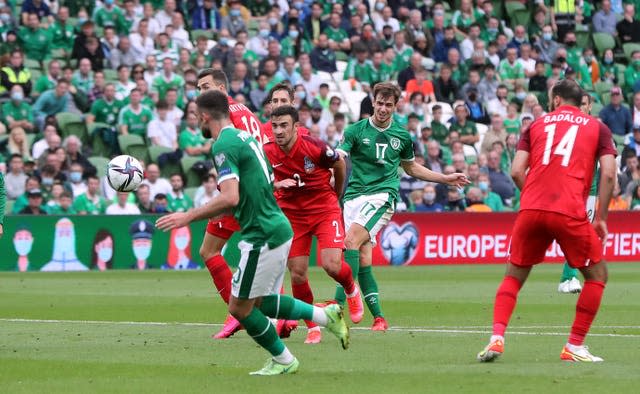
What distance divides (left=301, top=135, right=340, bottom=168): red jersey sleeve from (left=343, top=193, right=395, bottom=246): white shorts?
1593 mm

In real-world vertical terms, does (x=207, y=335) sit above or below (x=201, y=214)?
below

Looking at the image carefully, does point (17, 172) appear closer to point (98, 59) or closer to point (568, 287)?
point (98, 59)

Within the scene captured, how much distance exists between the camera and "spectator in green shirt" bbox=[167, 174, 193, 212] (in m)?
24.8

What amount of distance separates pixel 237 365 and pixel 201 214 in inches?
65.0

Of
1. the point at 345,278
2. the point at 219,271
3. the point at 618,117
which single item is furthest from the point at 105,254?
the point at 618,117

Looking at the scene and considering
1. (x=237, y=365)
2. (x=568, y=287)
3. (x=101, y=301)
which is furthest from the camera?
(x=568, y=287)

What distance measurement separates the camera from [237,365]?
10.1 metres

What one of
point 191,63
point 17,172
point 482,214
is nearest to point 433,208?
point 482,214

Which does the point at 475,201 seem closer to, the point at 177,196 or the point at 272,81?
the point at 272,81

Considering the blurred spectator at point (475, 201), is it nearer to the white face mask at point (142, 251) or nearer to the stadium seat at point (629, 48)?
the white face mask at point (142, 251)

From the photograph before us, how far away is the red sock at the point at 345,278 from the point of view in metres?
12.6

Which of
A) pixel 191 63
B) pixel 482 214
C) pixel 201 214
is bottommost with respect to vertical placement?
pixel 482 214

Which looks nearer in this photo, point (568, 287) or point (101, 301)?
point (101, 301)

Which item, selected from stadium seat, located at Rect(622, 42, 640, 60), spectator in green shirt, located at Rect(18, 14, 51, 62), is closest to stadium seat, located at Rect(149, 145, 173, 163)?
spectator in green shirt, located at Rect(18, 14, 51, 62)
